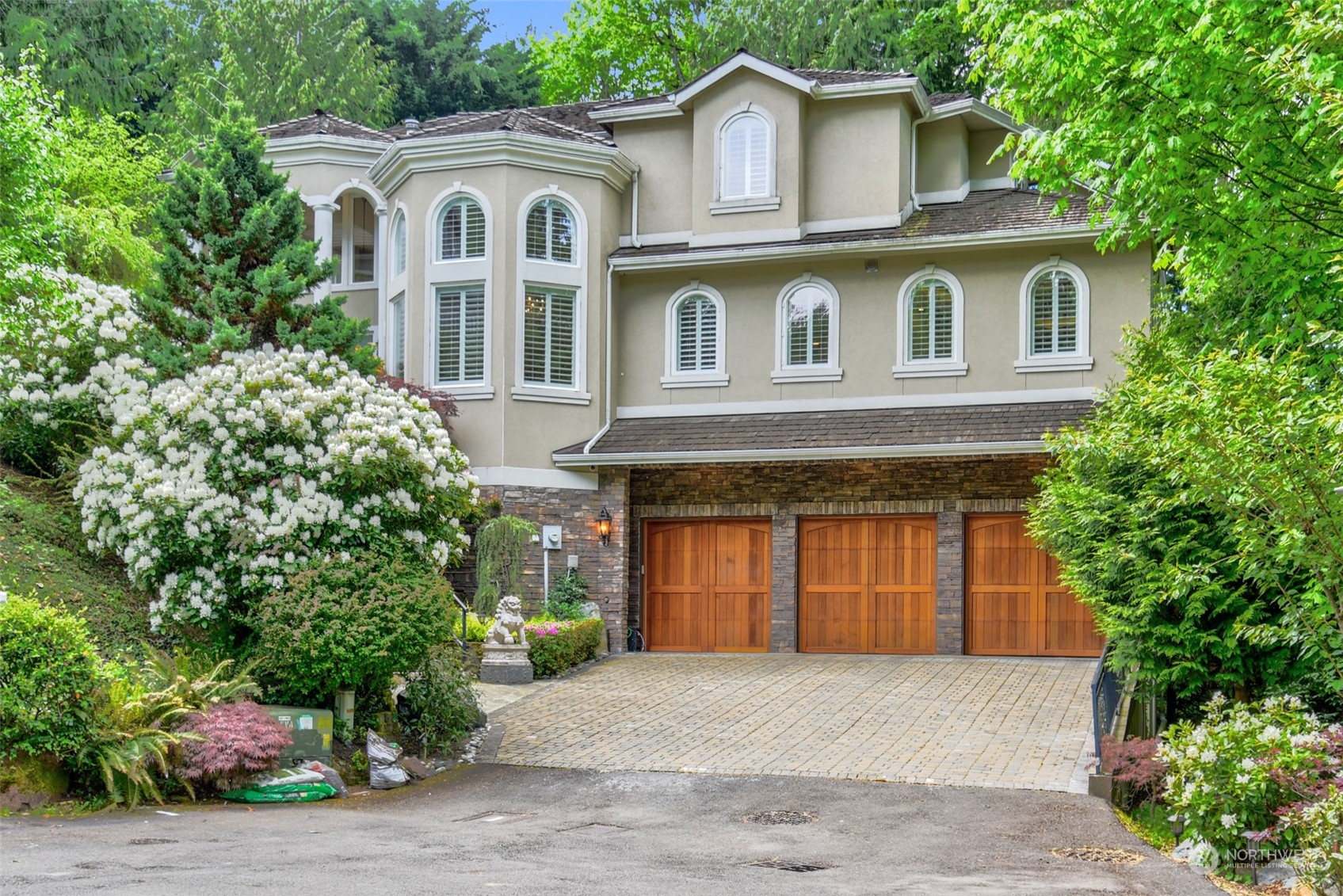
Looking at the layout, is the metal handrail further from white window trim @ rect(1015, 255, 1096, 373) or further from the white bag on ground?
white window trim @ rect(1015, 255, 1096, 373)

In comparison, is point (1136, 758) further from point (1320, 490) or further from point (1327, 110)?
point (1327, 110)

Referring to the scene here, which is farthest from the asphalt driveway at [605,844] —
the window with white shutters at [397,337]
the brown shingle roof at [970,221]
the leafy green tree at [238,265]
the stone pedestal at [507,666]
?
the window with white shutters at [397,337]

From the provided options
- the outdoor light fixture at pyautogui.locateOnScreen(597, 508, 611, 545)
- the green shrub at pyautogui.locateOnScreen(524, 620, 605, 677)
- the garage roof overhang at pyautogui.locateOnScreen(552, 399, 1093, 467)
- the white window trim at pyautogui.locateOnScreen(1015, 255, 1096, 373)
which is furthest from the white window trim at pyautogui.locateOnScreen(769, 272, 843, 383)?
the green shrub at pyautogui.locateOnScreen(524, 620, 605, 677)

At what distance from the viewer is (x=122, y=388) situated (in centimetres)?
1458

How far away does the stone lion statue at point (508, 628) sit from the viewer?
57.5 ft

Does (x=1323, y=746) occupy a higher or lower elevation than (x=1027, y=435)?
lower

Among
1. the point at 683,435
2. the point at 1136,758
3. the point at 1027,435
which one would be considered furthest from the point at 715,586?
the point at 1136,758

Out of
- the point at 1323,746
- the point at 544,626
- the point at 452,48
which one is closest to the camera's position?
the point at 1323,746

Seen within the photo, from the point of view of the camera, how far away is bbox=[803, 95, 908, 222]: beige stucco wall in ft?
70.1

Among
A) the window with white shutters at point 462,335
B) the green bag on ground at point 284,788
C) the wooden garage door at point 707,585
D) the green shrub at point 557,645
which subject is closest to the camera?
the green bag on ground at point 284,788

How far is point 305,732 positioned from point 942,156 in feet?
48.5

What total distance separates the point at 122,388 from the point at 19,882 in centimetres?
803

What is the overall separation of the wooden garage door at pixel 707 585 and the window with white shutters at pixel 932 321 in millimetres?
3677

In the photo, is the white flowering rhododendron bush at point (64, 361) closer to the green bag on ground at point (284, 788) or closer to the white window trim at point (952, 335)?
the green bag on ground at point (284, 788)
